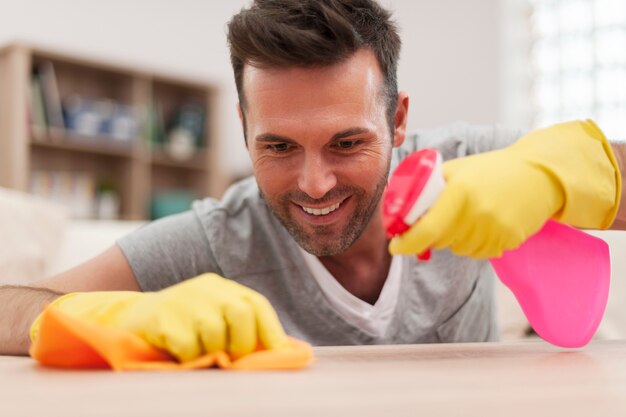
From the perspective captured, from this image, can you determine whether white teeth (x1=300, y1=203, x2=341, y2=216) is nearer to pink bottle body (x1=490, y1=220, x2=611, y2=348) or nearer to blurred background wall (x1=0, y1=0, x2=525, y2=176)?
pink bottle body (x1=490, y1=220, x2=611, y2=348)

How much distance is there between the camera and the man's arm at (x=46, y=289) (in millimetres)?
863

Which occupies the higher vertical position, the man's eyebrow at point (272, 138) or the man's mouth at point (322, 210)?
the man's eyebrow at point (272, 138)

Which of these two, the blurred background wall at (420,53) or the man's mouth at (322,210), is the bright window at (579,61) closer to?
the blurred background wall at (420,53)

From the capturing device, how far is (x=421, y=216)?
0.68 m

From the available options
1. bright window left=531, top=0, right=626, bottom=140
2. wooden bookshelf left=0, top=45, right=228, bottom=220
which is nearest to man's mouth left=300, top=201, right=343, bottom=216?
wooden bookshelf left=0, top=45, right=228, bottom=220

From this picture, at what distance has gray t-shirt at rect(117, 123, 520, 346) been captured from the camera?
50.8 inches

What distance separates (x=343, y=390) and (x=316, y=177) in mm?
581

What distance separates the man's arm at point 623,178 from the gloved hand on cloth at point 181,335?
1.46ft

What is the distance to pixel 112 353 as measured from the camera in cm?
60

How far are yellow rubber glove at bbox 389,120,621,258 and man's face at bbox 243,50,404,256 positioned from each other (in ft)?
1.13

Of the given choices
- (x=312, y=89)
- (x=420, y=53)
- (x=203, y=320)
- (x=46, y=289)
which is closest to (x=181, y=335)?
(x=203, y=320)

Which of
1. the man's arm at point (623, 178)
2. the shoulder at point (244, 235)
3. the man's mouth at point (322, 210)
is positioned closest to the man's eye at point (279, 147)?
the man's mouth at point (322, 210)

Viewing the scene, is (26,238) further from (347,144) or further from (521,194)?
(521,194)

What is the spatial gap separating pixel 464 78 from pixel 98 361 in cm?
406
